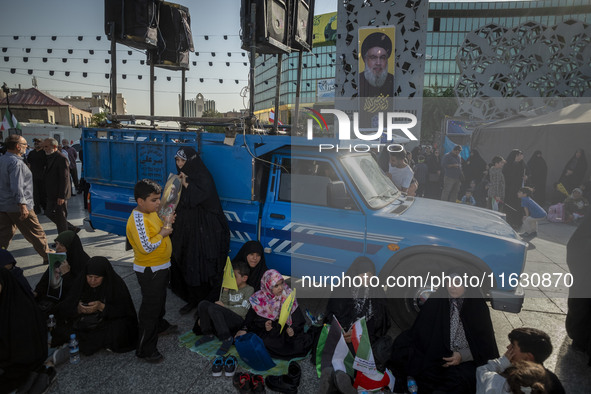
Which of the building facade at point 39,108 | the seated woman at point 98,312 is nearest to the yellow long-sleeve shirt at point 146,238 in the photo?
the seated woman at point 98,312

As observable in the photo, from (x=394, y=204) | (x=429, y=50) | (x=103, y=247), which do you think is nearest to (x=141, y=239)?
(x=394, y=204)

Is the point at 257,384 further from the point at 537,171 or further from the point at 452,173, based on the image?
the point at 537,171

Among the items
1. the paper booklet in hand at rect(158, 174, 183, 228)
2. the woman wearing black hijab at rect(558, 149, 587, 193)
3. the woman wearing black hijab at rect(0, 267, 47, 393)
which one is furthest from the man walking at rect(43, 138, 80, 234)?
the woman wearing black hijab at rect(558, 149, 587, 193)

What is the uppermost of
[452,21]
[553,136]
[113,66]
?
[452,21]

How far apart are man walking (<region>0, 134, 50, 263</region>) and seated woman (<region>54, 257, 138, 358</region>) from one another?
262 cm

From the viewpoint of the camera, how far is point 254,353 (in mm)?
3496

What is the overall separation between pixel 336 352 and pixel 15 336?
2.79 meters

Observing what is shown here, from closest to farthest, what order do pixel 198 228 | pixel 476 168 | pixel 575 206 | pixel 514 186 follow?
pixel 198 228
pixel 514 186
pixel 575 206
pixel 476 168

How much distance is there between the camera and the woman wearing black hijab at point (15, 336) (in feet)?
9.52

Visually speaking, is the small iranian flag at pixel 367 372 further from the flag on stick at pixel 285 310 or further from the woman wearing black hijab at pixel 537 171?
the woman wearing black hijab at pixel 537 171

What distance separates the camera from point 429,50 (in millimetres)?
72312

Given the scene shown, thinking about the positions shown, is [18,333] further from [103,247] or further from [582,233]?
[582,233]

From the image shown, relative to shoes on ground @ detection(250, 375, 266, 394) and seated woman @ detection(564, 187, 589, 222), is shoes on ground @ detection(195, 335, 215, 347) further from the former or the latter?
seated woman @ detection(564, 187, 589, 222)

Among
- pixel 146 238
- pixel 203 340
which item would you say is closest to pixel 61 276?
pixel 146 238
